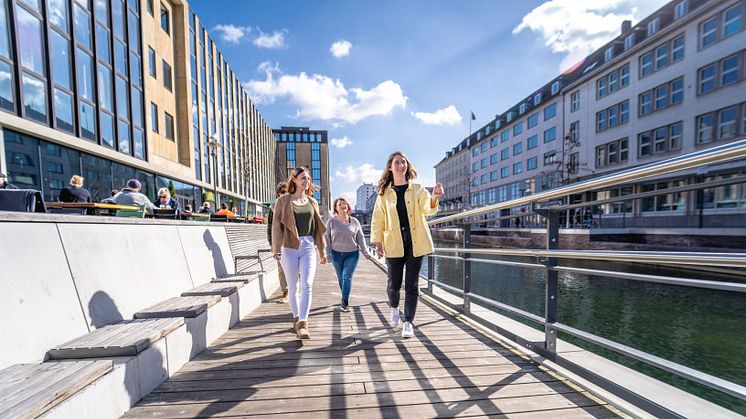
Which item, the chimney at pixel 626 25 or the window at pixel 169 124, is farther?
the chimney at pixel 626 25

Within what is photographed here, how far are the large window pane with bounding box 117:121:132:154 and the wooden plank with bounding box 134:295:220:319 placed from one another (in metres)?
12.9

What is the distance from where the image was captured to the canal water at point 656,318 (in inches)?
195

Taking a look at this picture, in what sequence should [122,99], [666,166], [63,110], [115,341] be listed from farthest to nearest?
[122,99], [63,110], [115,341], [666,166]

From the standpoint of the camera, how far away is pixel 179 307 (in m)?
2.52

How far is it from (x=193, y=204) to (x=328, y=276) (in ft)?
47.7

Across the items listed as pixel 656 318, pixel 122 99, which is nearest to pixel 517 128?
pixel 656 318

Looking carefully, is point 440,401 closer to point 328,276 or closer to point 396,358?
point 396,358

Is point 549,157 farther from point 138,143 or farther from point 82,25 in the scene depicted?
point 82,25

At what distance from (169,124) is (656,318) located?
21.4 metres

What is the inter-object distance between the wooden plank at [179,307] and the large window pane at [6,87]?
976 cm

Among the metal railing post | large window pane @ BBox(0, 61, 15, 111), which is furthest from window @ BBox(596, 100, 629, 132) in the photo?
large window pane @ BBox(0, 61, 15, 111)

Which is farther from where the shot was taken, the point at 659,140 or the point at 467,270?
the point at 659,140

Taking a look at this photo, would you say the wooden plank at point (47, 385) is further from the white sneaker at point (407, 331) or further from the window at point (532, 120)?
the window at point (532, 120)

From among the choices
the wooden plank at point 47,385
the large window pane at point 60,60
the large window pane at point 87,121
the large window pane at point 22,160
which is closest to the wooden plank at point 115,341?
the wooden plank at point 47,385
